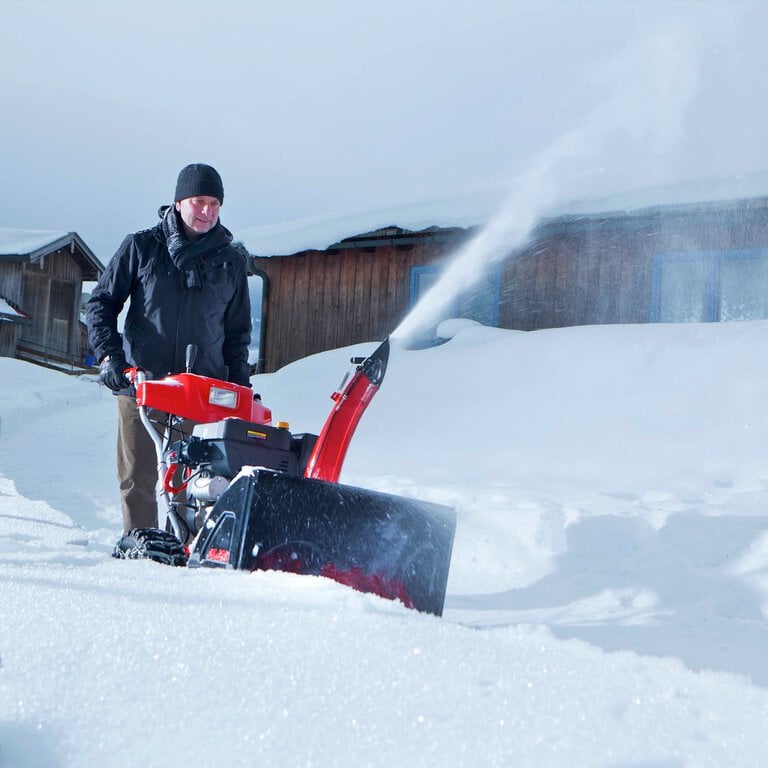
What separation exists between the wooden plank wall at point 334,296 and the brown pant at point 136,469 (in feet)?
29.4

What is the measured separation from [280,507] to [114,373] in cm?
118

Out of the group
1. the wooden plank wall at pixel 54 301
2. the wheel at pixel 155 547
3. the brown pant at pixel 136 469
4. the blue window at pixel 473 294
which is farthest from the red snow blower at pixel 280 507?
the wooden plank wall at pixel 54 301

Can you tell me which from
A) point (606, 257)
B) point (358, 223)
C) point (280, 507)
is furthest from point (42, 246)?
point (280, 507)

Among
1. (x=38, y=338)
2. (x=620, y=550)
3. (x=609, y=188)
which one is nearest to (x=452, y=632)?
(x=620, y=550)

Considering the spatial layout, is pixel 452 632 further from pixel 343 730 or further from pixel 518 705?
pixel 343 730

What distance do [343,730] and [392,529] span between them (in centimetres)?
146

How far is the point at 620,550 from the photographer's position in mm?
4180

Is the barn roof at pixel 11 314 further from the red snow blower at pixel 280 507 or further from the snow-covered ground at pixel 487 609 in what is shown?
the red snow blower at pixel 280 507

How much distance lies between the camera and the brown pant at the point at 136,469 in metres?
3.57

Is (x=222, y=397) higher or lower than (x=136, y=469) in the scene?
higher

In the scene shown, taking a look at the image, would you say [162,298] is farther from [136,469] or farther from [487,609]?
[487,609]

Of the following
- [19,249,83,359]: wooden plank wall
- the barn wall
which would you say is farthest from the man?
the barn wall

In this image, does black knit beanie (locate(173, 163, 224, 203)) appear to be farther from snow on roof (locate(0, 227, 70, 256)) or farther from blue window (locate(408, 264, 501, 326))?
snow on roof (locate(0, 227, 70, 256))

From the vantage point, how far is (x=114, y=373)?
10.9ft
